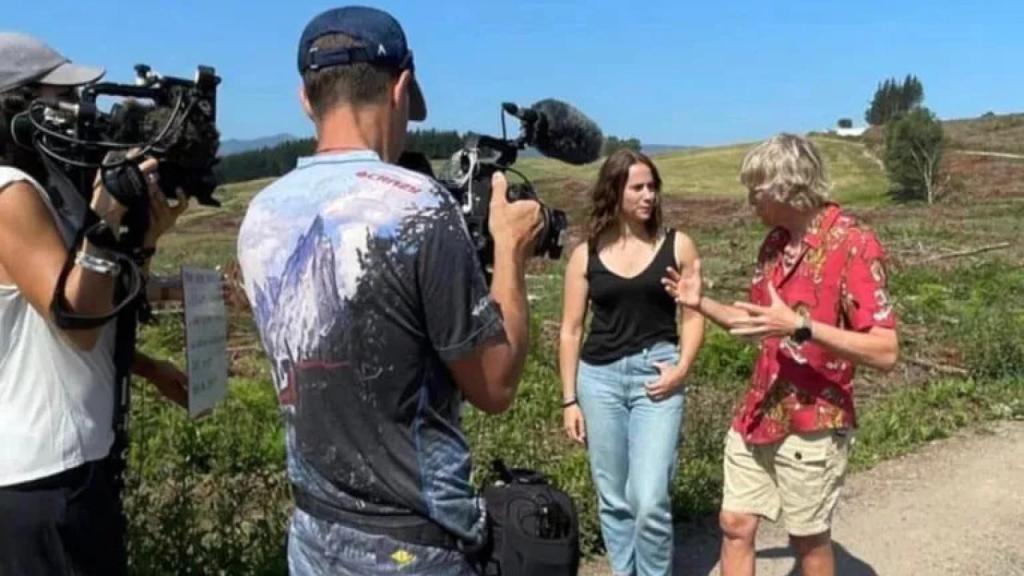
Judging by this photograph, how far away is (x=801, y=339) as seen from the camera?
4.15m

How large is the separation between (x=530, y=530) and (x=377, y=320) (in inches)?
23.2

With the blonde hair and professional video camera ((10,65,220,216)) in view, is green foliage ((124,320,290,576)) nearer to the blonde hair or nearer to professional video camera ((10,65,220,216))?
professional video camera ((10,65,220,216))

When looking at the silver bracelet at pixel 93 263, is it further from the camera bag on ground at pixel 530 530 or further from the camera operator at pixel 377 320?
the camera bag on ground at pixel 530 530

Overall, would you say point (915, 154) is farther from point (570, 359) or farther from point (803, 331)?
point (803, 331)

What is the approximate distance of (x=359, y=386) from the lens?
7.63ft

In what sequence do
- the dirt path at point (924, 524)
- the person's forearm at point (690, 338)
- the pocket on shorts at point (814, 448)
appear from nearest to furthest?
the pocket on shorts at point (814, 448) < the person's forearm at point (690, 338) < the dirt path at point (924, 524)

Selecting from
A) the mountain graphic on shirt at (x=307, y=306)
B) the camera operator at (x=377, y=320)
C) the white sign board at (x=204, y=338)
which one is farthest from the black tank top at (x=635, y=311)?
the mountain graphic on shirt at (x=307, y=306)

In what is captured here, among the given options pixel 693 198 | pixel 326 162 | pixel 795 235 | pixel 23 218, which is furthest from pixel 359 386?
pixel 693 198

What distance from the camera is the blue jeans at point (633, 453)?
498 centimetres

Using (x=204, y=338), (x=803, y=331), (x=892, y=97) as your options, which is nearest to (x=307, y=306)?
(x=204, y=338)

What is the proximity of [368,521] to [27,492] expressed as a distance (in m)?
0.99

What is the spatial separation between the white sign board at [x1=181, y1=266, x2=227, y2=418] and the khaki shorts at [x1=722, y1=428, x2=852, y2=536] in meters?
2.14

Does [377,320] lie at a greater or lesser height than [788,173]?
lesser

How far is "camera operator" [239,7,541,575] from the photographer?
227 centimetres
